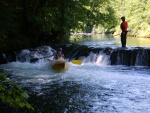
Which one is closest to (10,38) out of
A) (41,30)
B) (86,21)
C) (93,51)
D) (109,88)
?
(41,30)

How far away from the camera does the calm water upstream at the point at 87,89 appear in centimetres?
719

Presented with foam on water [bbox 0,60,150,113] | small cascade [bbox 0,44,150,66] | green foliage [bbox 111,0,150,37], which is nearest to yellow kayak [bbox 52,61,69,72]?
foam on water [bbox 0,60,150,113]

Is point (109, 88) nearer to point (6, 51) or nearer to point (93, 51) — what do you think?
point (93, 51)

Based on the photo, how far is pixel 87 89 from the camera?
912 centimetres

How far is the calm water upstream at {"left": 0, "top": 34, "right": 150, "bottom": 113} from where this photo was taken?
283 inches

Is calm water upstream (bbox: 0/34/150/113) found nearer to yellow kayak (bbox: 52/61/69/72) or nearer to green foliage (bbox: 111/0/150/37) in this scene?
yellow kayak (bbox: 52/61/69/72)

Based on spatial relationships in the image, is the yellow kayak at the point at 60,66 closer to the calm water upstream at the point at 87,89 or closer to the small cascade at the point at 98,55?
the calm water upstream at the point at 87,89

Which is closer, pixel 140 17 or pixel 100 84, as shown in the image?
pixel 100 84

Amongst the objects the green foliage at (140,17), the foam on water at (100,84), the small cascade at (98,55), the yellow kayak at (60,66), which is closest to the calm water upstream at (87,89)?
the foam on water at (100,84)

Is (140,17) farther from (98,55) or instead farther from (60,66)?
(60,66)

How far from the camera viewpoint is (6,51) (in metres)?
16.5

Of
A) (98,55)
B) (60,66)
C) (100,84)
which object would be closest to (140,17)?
(98,55)

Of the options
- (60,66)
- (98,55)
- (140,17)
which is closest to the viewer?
(60,66)

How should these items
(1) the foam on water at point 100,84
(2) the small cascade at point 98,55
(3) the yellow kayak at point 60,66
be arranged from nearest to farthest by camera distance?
1. (1) the foam on water at point 100,84
2. (3) the yellow kayak at point 60,66
3. (2) the small cascade at point 98,55
